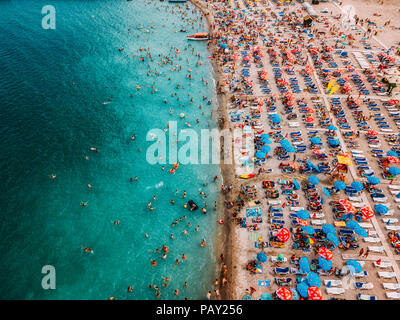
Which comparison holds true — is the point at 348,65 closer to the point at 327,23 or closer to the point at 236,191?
the point at 327,23

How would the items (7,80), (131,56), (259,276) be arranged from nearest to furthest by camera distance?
(259,276), (7,80), (131,56)

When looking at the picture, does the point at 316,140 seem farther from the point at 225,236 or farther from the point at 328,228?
the point at 225,236

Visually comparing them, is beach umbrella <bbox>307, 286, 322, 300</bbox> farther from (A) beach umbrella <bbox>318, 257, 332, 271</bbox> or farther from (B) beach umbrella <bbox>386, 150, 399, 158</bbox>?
(B) beach umbrella <bbox>386, 150, 399, 158</bbox>

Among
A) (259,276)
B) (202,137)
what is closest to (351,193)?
(259,276)

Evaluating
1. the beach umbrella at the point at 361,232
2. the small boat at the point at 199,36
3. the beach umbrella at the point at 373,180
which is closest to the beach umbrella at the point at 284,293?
the beach umbrella at the point at 361,232

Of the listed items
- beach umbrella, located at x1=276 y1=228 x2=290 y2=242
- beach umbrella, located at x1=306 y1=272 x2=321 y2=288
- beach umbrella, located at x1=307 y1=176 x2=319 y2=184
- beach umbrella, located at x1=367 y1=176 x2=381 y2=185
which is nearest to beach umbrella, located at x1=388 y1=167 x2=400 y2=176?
beach umbrella, located at x1=367 y1=176 x2=381 y2=185

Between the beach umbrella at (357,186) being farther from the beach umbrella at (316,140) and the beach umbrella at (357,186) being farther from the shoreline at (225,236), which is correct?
the shoreline at (225,236)

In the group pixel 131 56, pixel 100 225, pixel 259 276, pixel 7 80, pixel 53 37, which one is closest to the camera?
pixel 259 276
